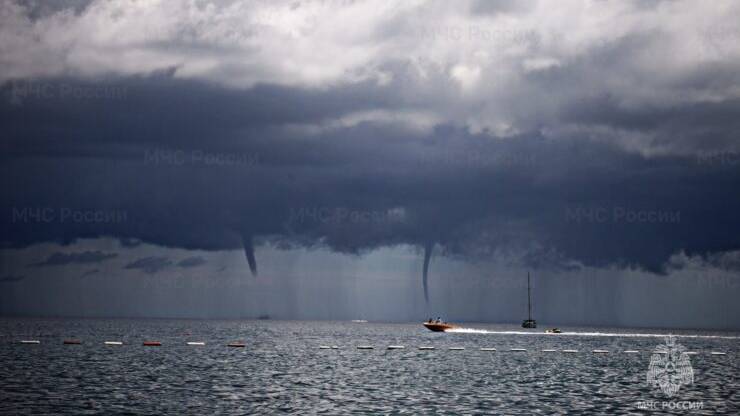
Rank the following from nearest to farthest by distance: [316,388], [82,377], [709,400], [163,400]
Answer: [163,400] < [709,400] < [316,388] < [82,377]

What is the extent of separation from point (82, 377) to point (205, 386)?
1912 centimetres

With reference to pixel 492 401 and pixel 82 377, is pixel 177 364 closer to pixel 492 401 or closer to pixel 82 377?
pixel 82 377

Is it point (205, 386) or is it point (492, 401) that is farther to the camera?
point (205, 386)

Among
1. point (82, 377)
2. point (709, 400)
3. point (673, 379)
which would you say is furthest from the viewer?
point (673, 379)

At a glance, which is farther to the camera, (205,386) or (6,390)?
(205,386)

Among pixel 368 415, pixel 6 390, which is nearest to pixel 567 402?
pixel 368 415

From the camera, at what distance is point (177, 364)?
127m

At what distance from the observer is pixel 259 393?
8325 centimetres

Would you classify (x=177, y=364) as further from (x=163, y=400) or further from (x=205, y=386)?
(x=163, y=400)

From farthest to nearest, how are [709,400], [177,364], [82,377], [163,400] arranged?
[177,364], [82,377], [709,400], [163,400]

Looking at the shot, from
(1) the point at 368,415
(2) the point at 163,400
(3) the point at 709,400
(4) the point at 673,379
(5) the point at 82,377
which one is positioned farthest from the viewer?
(4) the point at 673,379

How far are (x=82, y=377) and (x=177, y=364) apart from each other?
2952cm

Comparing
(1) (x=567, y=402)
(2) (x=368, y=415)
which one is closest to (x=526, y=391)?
(1) (x=567, y=402)

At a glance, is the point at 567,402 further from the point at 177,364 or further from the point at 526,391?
the point at 177,364
